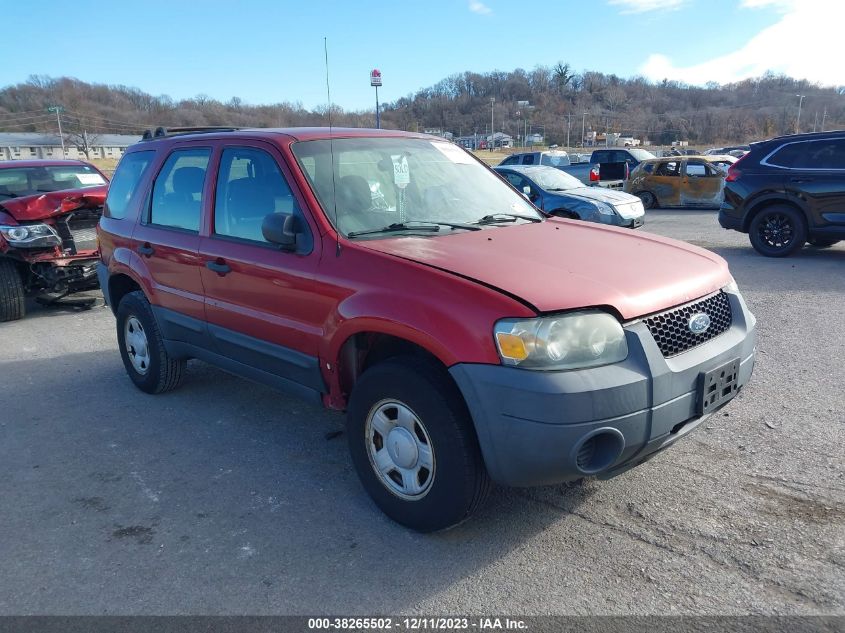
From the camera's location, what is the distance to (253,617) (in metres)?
2.59

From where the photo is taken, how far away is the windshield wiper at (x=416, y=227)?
11.4 ft

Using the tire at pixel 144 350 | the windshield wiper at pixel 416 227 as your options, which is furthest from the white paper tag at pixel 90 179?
the windshield wiper at pixel 416 227

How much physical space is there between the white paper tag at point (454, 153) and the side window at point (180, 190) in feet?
4.98

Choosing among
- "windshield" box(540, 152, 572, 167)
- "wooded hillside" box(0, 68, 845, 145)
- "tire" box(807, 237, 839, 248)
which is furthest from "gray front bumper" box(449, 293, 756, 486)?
"wooded hillside" box(0, 68, 845, 145)

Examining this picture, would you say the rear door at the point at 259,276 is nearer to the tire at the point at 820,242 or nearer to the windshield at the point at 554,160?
the tire at the point at 820,242

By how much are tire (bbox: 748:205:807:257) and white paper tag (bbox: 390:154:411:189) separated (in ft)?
26.0

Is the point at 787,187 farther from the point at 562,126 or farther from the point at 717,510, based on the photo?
the point at 562,126

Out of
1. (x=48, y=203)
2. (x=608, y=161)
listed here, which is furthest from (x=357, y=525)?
(x=608, y=161)

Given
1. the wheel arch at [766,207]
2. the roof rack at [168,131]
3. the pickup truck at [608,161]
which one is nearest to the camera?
the roof rack at [168,131]

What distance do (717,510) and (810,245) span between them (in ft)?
30.8

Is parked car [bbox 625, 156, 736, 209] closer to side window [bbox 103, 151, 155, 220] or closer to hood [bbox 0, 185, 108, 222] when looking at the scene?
hood [bbox 0, 185, 108, 222]

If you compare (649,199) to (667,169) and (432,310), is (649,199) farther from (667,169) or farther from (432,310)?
(432,310)

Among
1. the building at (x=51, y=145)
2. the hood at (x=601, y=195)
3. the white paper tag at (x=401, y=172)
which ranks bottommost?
the hood at (x=601, y=195)

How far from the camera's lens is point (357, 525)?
3.22 meters
